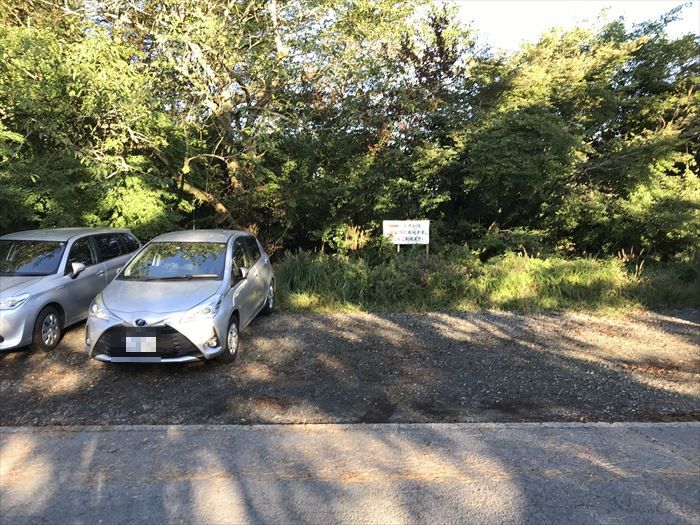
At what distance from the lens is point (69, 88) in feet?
28.6

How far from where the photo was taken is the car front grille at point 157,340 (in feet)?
17.3

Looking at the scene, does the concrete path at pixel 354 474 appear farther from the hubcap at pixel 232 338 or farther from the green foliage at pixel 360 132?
the green foliage at pixel 360 132

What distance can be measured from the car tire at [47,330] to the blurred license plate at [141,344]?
1547mm

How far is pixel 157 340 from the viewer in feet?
17.3

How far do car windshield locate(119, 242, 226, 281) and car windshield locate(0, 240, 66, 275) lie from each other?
106 centimetres

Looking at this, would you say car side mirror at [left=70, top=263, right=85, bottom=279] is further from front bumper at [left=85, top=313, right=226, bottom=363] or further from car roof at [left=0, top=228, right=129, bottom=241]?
front bumper at [left=85, top=313, right=226, bottom=363]

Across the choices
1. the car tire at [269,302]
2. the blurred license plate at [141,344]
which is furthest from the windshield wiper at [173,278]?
the car tire at [269,302]

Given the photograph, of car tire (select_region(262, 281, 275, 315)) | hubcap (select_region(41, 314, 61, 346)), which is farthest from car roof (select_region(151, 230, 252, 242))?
hubcap (select_region(41, 314, 61, 346))

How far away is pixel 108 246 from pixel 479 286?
6.26 metres

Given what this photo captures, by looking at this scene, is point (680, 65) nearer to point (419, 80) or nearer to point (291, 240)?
point (419, 80)

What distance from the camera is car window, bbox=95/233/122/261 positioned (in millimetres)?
7664

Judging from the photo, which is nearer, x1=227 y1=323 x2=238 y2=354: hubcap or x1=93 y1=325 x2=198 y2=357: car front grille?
x1=93 y1=325 x2=198 y2=357: car front grille

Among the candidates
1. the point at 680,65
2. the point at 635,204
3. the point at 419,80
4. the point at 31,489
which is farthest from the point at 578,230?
the point at 31,489

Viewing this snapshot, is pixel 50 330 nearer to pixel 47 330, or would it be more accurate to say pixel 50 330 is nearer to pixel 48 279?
pixel 47 330
